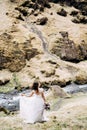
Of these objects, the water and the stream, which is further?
the water

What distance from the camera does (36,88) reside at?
57.4 feet

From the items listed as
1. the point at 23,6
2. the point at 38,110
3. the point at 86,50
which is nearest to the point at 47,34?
the point at 86,50

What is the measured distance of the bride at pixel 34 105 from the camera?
17.6 m

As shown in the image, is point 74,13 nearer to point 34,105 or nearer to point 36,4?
point 36,4

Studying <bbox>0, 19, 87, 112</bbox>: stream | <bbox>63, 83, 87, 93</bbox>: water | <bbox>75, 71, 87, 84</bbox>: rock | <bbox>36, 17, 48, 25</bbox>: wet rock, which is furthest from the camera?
<bbox>36, 17, 48, 25</bbox>: wet rock

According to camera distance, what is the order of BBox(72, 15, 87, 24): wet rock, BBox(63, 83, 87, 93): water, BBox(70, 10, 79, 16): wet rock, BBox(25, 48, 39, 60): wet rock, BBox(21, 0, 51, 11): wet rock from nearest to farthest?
BBox(63, 83, 87, 93): water → BBox(25, 48, 39, 60): wet rock → BBox(21, 0, 51, 11): wet rock → BBox(72, 15, 87, 24): wet rock → BBox(70, 10, 79, 16): wet rock

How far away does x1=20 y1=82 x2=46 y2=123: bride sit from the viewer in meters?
17.6

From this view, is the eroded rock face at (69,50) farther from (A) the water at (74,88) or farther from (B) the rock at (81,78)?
(A) the water at (74,88)

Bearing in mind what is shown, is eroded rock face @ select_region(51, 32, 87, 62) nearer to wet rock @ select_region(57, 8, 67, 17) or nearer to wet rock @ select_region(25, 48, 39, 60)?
wet rock @ select_region(25, 48, 39, 60)

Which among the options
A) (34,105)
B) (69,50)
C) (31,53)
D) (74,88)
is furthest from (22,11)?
(34,105)

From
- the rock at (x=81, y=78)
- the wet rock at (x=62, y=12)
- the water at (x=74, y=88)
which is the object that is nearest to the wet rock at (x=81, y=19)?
the wet rock at (x=62, y=12)

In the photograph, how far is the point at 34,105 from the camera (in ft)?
57.9

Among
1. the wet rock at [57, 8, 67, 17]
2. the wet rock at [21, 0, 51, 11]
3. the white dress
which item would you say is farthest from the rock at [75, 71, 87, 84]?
the white dress

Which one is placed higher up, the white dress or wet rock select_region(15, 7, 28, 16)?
the white dress
